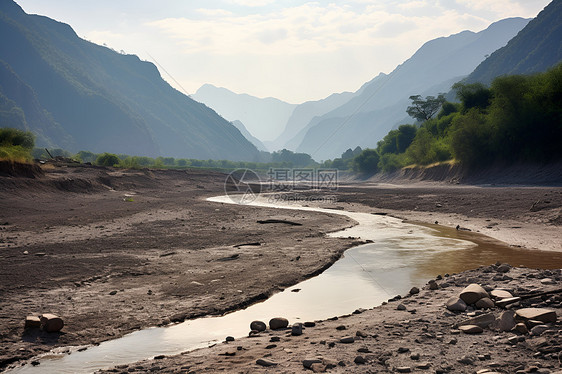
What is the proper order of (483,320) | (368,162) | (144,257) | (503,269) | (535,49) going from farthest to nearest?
(535,49), (368,162), (144,257), (503,269), (483,320)

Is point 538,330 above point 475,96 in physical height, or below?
below

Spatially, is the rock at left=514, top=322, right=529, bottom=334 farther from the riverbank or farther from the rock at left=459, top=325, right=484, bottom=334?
the riverbank

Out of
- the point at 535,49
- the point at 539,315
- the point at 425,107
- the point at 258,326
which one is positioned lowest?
the point at 258,326

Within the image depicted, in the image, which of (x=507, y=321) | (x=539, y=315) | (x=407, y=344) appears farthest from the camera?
(x=507, y=321)

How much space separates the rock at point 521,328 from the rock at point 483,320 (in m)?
0.42

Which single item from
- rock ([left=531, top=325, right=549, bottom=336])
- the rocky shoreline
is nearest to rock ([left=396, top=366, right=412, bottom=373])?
the rocky shoreline

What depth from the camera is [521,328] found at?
589cm

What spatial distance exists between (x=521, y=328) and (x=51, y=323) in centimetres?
796

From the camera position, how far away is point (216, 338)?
7.00 meters

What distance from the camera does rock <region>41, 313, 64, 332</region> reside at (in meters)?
6.75

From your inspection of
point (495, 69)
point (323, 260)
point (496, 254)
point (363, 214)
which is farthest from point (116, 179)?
point (495, 69)

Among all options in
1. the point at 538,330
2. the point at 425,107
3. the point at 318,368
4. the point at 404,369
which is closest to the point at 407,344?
the point at 404,369

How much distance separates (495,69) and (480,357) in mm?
211501

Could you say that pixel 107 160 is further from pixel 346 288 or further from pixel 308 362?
pixel 308 362
